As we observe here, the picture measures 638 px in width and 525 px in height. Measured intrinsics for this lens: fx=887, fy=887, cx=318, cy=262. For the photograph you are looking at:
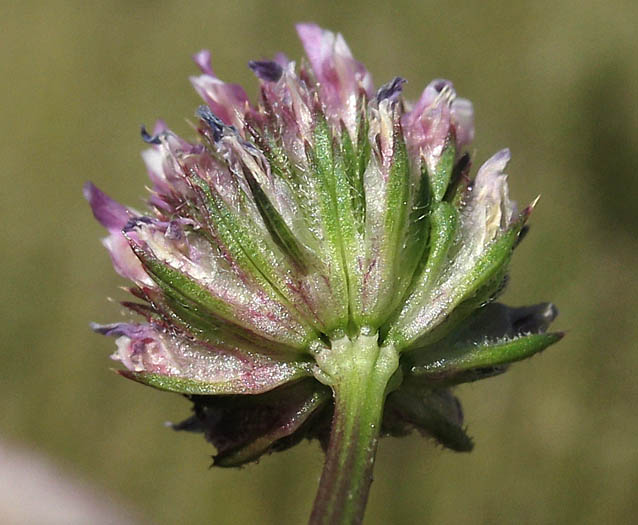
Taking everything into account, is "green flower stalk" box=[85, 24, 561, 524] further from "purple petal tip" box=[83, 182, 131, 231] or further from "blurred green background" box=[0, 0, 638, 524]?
"blurred green background" box=[0, 0, 638, 524]

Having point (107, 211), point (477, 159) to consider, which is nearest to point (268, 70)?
point (107, 211)

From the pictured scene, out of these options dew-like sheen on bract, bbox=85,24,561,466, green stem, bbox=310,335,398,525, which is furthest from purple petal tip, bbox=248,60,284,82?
green stem, bbox=310,335,398,525

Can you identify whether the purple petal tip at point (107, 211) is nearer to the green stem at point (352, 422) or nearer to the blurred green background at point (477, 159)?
the green stem at point (352, 422)

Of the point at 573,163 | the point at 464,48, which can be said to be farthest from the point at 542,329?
the point at 464,48

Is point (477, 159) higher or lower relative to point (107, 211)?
higher

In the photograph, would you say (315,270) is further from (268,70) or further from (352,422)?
(268,70)

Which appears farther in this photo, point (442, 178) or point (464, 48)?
point (464, 48)

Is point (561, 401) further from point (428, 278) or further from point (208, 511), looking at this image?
point (428, 278)
